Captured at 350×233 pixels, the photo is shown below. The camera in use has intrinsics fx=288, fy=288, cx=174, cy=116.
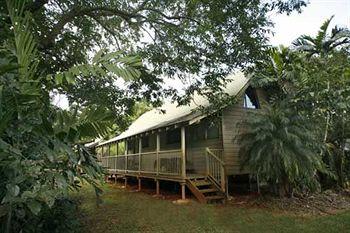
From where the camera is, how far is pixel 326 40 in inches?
580

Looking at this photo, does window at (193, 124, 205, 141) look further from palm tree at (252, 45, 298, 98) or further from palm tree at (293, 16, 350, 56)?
palm tree at (293, 16, 350, 56)

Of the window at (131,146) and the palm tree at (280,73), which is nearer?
the palm tree at (280,73)

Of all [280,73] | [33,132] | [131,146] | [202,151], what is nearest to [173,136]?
[202,151]

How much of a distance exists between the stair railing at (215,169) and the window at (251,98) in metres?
3.64

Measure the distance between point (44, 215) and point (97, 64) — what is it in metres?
3.23

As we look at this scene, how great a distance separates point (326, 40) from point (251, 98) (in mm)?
4958

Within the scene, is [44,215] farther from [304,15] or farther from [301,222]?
[304,15]

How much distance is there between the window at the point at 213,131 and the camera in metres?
12.9

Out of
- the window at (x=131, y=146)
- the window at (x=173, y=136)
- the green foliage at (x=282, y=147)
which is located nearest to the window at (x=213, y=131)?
the window at (x=173, y=136)

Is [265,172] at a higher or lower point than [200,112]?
lower

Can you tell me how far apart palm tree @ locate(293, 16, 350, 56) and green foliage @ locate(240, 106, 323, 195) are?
6560mm

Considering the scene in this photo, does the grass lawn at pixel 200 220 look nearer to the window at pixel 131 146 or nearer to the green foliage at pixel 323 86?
the green foliage at pixel 323 86

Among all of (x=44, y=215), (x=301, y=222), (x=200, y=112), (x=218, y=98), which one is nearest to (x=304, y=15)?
(x=218, y=98)

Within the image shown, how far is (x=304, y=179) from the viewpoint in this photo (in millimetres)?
10297
